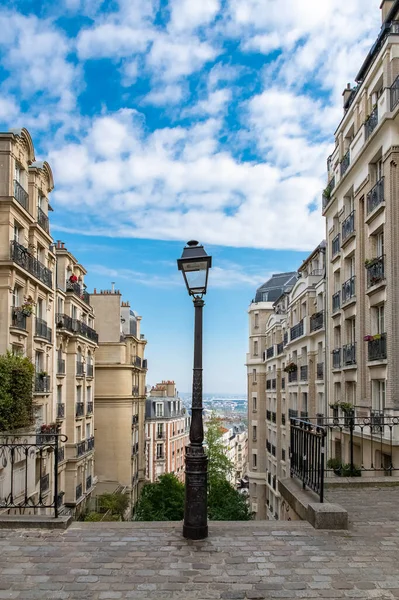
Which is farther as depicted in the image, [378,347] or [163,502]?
[163,502]

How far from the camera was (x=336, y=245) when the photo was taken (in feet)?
85.4

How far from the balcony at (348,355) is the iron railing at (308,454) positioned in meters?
13.5

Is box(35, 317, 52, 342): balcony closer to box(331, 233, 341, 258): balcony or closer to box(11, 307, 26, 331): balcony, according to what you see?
box(11, 307, 26, 331): balcony

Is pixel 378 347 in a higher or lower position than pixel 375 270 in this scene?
lower

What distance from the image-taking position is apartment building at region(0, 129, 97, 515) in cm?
2166

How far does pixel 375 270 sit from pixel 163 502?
69.2ft

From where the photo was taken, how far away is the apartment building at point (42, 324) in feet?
71.1

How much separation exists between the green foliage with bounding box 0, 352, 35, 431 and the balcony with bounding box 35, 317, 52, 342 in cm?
785

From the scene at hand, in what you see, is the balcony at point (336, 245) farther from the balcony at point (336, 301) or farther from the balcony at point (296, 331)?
the balcony at point (296, 331)

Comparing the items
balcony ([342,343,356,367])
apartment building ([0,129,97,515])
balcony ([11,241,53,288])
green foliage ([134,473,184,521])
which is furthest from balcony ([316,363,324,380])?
balcony ([11,241,53,288])

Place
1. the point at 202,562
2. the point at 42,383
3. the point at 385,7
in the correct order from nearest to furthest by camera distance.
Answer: the point at 202,562 < the point at 385,7 < the point at 42,383

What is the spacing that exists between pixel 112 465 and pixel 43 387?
16.8 metres

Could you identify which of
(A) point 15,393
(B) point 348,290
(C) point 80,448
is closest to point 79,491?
(C) point 80,448

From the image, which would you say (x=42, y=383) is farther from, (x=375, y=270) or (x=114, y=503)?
(x=375, y=270)
